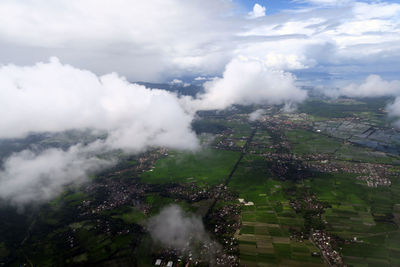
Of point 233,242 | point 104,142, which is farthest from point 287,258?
point 104,142

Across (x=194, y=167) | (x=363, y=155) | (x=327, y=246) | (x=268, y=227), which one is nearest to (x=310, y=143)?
(x=363, y=155)

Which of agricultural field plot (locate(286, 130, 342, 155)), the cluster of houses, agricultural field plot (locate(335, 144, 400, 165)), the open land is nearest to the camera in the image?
the cluster of houses

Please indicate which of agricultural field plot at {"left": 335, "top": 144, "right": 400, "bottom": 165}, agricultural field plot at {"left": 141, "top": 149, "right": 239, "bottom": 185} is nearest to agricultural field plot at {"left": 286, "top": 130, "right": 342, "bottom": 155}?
agricultural field plot at {"left": 335, "top": 144, "right": 400, "bottom": 165}

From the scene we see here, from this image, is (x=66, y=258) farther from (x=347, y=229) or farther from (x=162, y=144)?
(x=162, y=144)

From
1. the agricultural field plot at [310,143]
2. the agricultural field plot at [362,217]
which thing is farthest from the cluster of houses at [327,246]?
the agricultural field plot at [310,143]

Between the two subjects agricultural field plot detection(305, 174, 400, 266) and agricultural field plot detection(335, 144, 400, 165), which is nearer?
agricultural field plot detection(305, 174, 400, 266)

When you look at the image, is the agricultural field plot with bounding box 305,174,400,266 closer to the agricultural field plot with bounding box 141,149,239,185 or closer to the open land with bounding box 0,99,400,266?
the open land with bounding box 0,99,400,266

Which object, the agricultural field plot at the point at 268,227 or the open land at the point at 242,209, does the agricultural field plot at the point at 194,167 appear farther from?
the agricultural field plot at the point at 268,227
